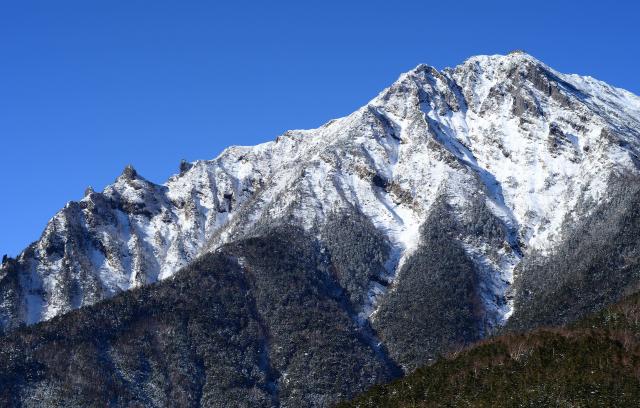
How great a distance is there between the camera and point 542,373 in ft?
549

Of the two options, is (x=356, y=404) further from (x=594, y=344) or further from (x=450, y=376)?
(x=594, y=344)

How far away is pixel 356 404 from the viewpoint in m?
178

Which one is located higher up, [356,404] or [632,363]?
[356,404]

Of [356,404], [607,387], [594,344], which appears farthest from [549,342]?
[356,404]

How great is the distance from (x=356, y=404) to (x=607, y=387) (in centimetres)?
4100

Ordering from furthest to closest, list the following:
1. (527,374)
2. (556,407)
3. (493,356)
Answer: (493,356), (527,374), (556,407)

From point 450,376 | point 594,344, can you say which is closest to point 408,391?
point 450,376

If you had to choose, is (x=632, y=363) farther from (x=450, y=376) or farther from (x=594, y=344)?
(x=450, y=376)

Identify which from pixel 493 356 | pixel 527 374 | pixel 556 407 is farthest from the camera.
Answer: pixel 493 356

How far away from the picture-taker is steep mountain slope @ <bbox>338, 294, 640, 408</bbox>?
158m

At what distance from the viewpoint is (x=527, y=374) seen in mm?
168500

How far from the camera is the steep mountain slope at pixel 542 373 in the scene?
158250 mm

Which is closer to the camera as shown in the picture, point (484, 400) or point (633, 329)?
point (484, 400)

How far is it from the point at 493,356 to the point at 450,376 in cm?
871
